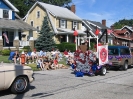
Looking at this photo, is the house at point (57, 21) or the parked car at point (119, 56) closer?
the parked car at point (119, 56)

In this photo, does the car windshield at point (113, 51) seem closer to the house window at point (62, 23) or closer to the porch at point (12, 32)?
the porch at point (12, 32)

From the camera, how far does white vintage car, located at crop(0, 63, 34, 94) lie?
792cm

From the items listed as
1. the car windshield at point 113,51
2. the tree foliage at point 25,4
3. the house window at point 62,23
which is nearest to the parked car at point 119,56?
the car windshield at point 113,51

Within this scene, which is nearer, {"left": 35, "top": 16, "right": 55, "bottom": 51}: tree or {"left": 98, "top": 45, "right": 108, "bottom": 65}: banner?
{"left": 98, "top": 45, "right": 108, "bottom": 65}: banner

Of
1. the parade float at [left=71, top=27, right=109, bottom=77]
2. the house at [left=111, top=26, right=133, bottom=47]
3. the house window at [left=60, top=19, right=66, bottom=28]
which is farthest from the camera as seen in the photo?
the house at [left=111, top=26, right=133, bottom=47]

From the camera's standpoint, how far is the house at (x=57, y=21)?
40.2 meters

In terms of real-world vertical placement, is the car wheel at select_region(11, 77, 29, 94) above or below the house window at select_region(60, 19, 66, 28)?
below

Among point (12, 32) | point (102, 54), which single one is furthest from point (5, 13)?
point (102, 54)

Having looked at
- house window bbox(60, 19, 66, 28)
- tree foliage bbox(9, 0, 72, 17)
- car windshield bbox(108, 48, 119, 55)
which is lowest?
car windshield bbox(108, 48, 119, 55)

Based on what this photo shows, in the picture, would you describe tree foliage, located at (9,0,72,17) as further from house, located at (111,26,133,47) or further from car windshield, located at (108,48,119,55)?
car windshield, located at (108,48,119,55)

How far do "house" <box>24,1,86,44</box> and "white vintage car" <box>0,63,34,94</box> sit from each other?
30719 mm

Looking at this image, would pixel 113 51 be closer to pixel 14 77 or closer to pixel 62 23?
pixel 14 77

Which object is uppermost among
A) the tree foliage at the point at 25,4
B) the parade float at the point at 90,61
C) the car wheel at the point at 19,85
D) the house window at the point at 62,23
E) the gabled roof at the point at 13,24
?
the tree foliage at the point at 25,4

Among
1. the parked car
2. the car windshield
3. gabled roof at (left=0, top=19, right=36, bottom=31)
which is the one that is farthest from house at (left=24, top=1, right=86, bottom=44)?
the car windshield
